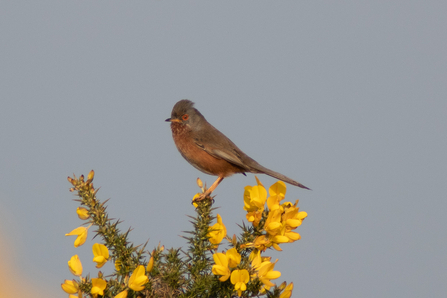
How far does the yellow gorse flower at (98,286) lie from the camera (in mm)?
2822

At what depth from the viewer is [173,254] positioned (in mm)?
3176

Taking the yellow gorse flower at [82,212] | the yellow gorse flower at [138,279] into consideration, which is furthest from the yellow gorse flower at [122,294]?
the yellow gorse flower at [82,212]

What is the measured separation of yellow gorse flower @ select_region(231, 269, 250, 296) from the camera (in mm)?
2840

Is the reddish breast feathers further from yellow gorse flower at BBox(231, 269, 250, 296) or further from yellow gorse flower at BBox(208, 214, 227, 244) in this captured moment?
yellow gorse flower at BBox(231, 269, 250, 296)

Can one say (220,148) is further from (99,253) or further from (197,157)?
(99,253)

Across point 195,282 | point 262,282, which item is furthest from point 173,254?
point 262,282

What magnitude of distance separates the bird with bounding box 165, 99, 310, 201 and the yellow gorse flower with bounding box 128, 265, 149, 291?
3.52 m

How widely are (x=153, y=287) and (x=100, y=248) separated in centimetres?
44

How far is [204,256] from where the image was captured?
10.8ft

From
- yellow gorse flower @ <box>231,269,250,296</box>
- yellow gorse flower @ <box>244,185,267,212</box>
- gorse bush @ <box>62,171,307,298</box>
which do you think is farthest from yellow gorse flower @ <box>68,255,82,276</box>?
yellow gorse flower @ <box>244,185,267,212</box>

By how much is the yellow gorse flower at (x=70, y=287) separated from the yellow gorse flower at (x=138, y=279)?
1.31 feet

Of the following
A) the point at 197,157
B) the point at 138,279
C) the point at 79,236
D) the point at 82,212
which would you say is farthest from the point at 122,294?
the point at 197,157

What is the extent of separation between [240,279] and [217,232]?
0.44 metres

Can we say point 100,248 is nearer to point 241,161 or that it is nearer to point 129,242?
point 129,242
